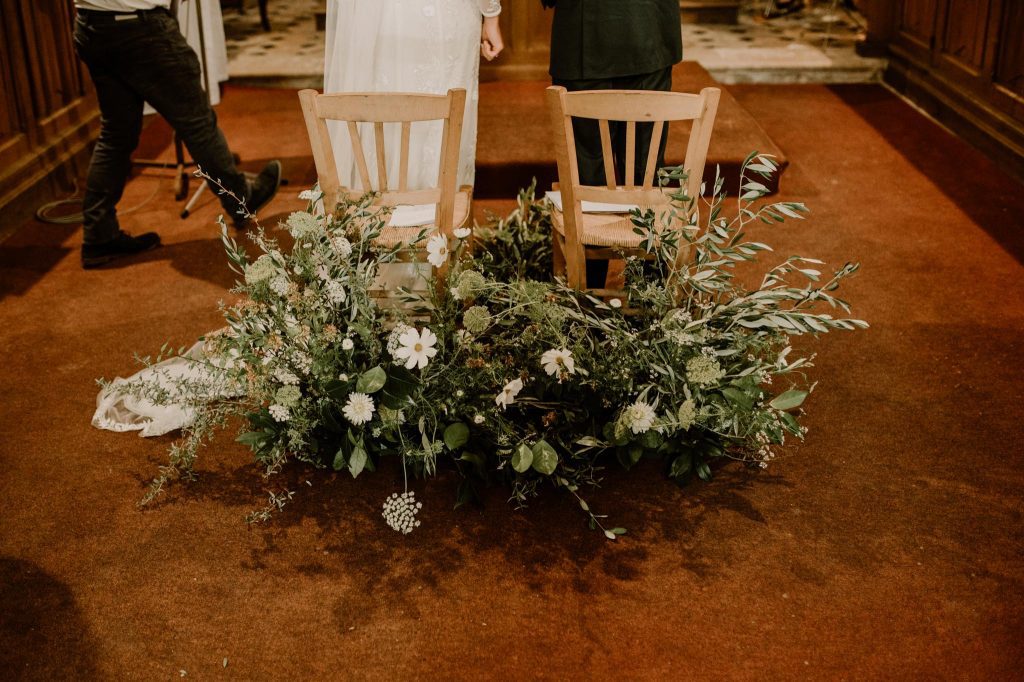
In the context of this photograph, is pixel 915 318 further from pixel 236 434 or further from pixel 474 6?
pixel 236 434

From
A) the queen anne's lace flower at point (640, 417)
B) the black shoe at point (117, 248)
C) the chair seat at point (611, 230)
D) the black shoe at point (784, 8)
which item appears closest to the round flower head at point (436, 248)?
the chair seat at point (611, 230)

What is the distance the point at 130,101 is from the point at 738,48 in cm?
462

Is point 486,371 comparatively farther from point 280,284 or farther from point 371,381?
point 280,284

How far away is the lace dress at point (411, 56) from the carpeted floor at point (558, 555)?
108 centimetres

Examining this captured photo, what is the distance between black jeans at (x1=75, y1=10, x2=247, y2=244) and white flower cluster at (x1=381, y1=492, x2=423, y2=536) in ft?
6.93

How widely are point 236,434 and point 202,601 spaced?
2.34 ft

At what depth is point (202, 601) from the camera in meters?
2.31

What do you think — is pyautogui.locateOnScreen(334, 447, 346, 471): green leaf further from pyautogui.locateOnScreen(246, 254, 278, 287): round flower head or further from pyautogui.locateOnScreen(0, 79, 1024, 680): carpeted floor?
pyautogui.locateOnScreen(246, 254, 278, 287): round flower head

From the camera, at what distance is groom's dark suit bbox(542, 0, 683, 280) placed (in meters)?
2.94

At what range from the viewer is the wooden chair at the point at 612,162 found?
256cm

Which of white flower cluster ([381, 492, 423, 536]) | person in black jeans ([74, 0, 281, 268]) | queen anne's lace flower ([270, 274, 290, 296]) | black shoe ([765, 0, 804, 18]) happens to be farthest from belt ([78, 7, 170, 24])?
black shoe ([765, 0, 804, 18])

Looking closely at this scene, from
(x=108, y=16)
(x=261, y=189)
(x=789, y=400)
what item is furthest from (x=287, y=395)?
(x=261, y=189)

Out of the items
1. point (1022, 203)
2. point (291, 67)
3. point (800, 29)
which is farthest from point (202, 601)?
point (800, 29)

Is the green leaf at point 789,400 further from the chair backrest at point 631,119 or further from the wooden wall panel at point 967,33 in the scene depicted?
the wooden wall panel at point 967,33
